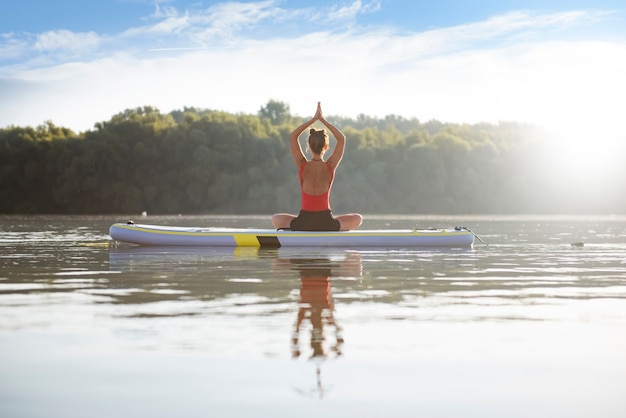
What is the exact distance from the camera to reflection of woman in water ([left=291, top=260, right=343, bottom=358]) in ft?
18.0

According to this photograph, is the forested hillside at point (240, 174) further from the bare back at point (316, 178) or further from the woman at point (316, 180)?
the bare back at point (316, 178)

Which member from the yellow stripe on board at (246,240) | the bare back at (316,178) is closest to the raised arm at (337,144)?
the bare back at (316,178)

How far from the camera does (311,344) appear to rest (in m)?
5.56

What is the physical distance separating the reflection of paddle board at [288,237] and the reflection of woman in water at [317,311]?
411 centimetres

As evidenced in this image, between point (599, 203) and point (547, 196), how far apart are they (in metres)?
3.91

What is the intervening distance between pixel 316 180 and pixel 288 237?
1.03 meters

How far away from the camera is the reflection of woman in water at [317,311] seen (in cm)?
548

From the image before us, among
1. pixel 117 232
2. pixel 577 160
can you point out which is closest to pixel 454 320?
pixel 117 232

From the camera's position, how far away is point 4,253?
47.9 ft

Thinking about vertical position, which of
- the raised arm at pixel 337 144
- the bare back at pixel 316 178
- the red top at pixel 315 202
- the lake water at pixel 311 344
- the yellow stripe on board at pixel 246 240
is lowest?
the lake water at pixel 311 344

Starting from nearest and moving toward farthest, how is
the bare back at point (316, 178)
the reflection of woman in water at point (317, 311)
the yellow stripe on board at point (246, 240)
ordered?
the reflection of woman in water at point (317, 311) < the bare back at point (316, 178) < the yellow stripe on board at point (246, 240)

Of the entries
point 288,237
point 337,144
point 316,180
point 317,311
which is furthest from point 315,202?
point 317,311

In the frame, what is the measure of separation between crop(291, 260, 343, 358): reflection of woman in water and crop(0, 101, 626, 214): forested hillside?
178ft

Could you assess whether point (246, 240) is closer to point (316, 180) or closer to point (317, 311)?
point (316, 180)
